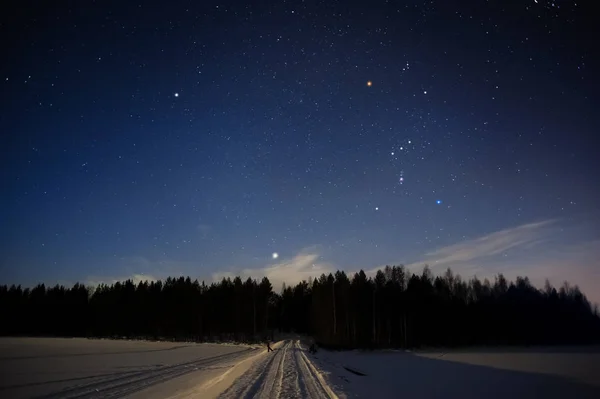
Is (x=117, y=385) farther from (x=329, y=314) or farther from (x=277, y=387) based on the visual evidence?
(x=329, y=314)

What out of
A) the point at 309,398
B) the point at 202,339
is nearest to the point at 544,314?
the point at 202,339

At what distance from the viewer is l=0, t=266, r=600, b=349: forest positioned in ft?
216

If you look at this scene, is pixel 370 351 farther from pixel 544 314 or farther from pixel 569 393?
pixel 544 314

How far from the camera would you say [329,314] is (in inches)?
2702

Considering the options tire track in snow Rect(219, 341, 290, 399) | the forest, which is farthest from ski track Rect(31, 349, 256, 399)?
the forest

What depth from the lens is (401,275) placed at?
92.9 metres

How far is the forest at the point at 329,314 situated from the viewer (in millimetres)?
65750

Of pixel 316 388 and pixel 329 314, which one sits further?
pixel 329 314

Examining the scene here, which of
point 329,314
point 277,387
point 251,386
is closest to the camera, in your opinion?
point 277,387

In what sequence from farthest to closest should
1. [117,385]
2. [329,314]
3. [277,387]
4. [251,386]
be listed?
[329,314]
[251,386]
[277,387]
[117,385]

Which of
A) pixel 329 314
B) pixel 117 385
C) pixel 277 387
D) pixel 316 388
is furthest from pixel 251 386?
pixel 329 314

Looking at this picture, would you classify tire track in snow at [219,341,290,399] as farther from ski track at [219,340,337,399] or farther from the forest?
the forest

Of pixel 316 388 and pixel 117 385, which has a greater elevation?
pixel 117 385

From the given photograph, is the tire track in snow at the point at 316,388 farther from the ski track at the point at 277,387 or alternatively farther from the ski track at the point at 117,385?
the ski track at the point at 117,385
